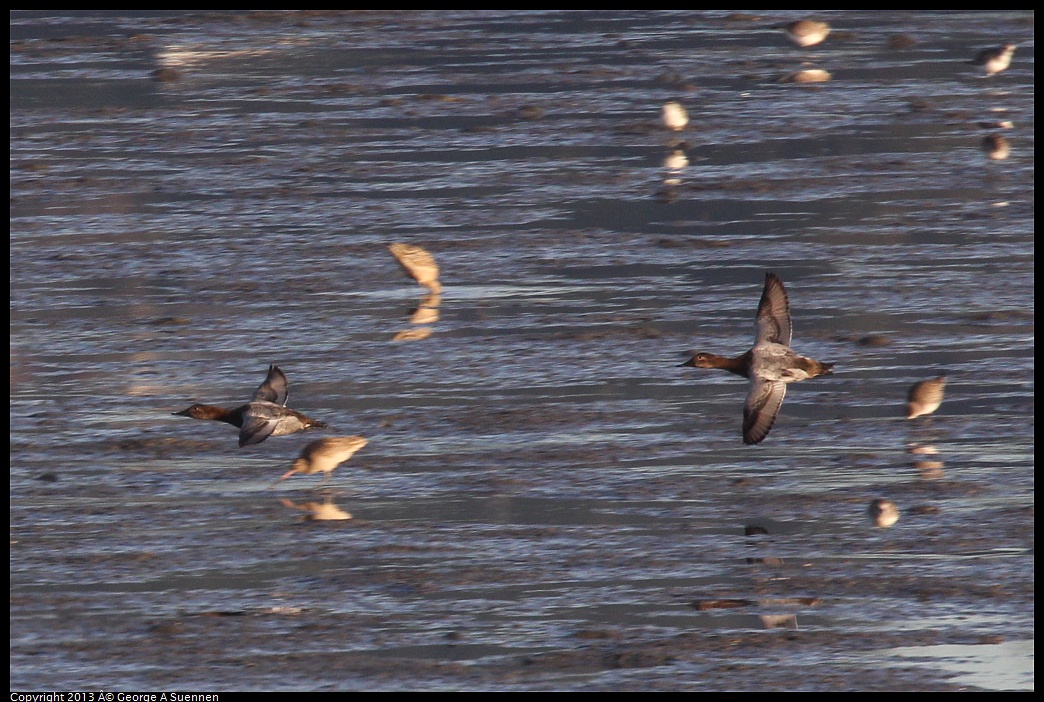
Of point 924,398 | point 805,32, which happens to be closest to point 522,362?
point 924,398

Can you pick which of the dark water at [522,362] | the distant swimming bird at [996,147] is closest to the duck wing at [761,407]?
the dark water at [522,362]

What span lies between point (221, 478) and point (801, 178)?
6617 mm

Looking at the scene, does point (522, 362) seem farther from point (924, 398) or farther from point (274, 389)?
point (924, 398)

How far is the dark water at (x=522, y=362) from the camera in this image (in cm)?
813

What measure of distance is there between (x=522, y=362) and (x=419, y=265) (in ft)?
5.27

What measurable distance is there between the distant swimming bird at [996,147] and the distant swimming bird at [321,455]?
24.3 feet

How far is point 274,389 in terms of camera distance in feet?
34.4

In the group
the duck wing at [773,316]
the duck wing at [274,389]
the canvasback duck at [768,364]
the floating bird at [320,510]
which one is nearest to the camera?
the floating bird at [320,510]

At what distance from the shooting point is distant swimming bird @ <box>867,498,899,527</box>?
30.0 feet

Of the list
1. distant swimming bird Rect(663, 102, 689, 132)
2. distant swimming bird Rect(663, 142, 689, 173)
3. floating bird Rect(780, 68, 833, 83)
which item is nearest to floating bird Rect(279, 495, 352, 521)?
distant swimming bird Rect(663, 142, 689, 173)

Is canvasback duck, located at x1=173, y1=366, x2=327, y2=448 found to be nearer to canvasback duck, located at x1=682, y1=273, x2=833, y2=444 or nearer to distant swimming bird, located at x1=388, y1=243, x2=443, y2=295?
canvasback duck, located at x1=682, y1=273, x2=833, y2=444

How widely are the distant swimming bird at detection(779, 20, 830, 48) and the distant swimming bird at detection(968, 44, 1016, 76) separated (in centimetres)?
163

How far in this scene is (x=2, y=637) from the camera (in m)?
8.19

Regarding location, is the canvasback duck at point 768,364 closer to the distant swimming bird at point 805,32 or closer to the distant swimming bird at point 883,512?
the distant swimming bird at point 883,512
